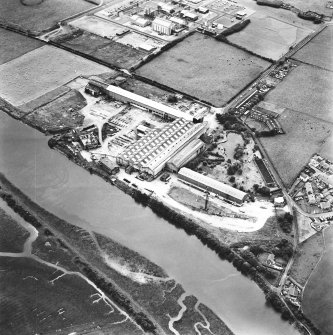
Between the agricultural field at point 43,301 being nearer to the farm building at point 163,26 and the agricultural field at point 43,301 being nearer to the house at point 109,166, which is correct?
the house at point 109,166

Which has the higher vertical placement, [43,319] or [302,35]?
[302,35]

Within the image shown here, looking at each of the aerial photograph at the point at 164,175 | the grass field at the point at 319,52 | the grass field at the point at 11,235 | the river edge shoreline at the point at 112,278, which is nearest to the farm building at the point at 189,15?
the aerial photograph at the point at 164,175

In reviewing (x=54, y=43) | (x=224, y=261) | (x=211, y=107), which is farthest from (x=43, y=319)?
(x=54, y=43)

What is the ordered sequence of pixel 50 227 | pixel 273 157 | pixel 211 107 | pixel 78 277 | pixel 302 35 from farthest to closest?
pixel 302 35 → pixel 211 107 → pixel 273 157 → pixel 50 227 → pixel 78 277

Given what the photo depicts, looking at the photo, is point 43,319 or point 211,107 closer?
point 43,319

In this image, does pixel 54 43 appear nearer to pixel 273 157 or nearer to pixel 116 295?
Answer: pixel 273 157

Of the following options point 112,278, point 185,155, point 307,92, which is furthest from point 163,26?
point 112,278
